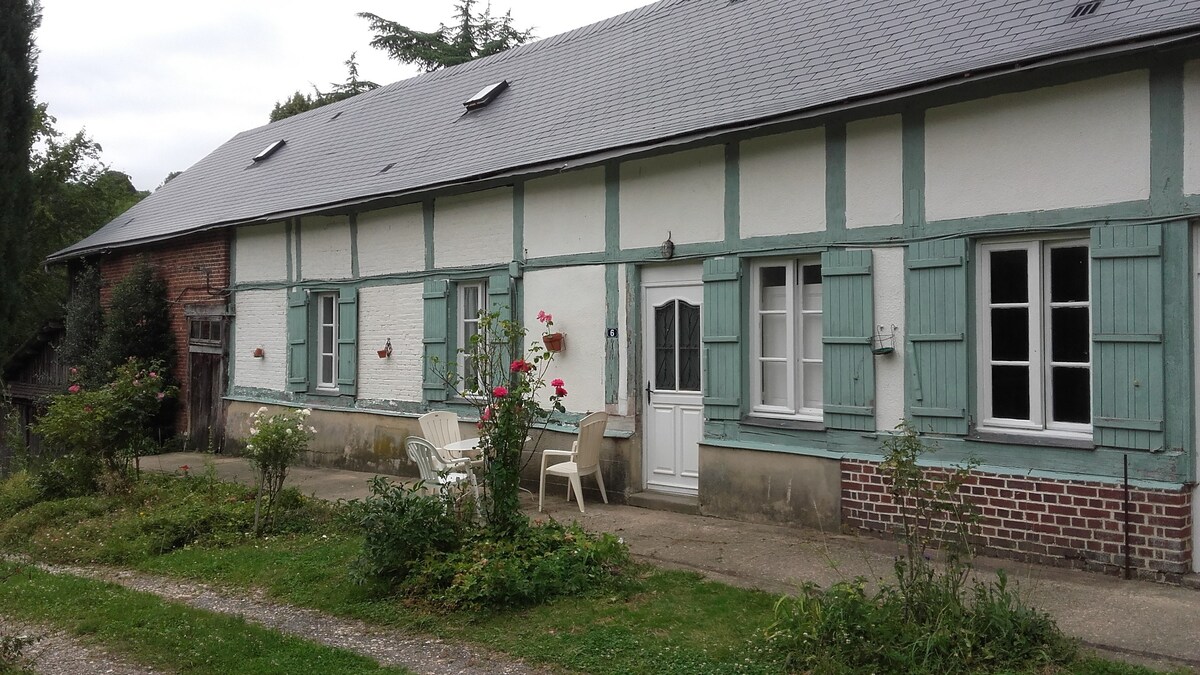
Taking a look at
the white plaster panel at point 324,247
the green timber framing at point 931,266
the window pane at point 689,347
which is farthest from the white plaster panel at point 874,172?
the white plaster panel at point 324,247

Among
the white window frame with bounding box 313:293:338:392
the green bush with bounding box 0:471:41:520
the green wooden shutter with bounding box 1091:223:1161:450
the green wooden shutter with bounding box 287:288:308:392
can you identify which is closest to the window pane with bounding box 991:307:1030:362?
the green wooden shutter with bounding box 1091:223:1161:450

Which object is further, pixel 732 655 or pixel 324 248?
pixel 324 248

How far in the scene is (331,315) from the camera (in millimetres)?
12719

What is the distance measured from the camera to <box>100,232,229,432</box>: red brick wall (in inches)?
555

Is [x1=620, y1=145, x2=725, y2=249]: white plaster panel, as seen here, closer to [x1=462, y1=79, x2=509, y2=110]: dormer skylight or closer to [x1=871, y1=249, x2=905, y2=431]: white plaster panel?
[x1=871, y1=249, x2=905, y2=431]: white plaster panel

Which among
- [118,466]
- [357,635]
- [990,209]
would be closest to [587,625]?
[357,635]

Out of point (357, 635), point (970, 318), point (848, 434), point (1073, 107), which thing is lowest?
point (357, 635)

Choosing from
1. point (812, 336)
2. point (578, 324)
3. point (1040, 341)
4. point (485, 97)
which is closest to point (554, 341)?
point (578, 324)

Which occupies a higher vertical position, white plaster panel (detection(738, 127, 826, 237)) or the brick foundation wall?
white plaster panel (detection(738, 127, 826, 237))

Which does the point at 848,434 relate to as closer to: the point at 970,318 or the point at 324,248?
the point at 970,318

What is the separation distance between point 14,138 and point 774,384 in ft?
58.3

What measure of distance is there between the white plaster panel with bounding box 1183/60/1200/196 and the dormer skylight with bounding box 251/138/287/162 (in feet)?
46.9

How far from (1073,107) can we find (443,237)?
22.2 ft

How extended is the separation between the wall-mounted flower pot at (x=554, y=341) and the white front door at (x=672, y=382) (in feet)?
3.19
